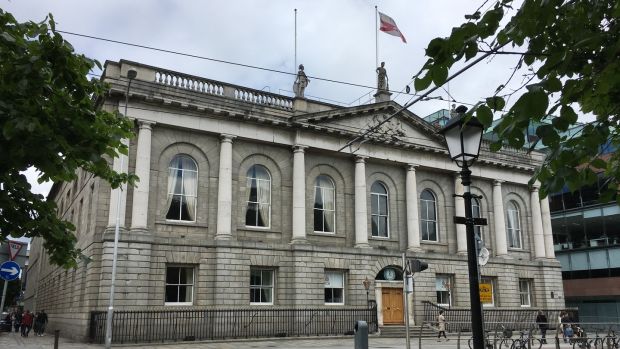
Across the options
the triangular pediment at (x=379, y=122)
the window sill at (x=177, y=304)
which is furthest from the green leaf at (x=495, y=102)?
the triangular pediment at (x=379, y=122)

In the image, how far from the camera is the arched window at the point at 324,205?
32.7 m

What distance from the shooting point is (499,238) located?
3850 cm

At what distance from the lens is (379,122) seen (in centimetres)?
3412

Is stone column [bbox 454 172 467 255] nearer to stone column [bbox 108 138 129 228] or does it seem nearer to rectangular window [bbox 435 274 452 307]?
rectangular window [bbox 435 274 452 307]

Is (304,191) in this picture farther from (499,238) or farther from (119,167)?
(499,238)

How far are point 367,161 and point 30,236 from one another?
26977 millimetres

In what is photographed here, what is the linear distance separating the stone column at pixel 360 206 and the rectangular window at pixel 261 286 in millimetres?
5681

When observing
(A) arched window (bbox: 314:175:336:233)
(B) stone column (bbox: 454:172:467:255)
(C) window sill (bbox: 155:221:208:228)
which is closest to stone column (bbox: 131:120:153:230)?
(C) window sill (bbox: 155:221:208:228)

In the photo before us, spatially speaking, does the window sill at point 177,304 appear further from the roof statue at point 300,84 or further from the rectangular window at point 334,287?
the roof statue at point 300,84

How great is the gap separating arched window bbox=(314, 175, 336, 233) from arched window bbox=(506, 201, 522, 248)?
14.7 m

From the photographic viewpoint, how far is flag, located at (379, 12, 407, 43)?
2836 centimetres

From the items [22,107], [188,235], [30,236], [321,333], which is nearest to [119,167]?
[188,235]

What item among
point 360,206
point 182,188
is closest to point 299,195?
point 360,206

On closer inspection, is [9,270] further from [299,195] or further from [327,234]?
[327,234]
